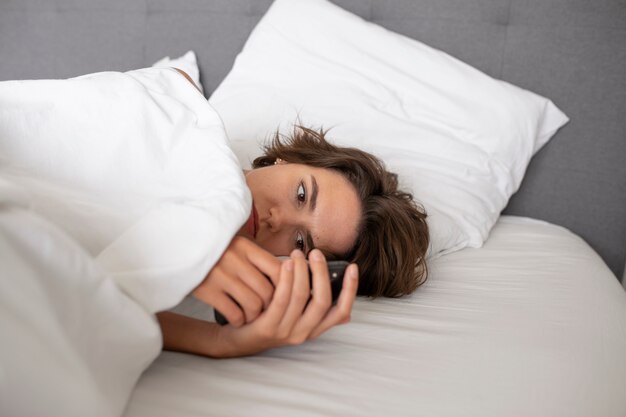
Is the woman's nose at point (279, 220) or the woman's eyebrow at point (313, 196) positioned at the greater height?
the woman's eyebrow at point (313, 196)

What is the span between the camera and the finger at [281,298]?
0.61 m

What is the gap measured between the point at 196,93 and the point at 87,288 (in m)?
0.52

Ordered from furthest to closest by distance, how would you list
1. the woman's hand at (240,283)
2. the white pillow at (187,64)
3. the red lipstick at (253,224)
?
the white pillow at (187,64) → the red lipstick at (253,224) → the woman's hand at (240,283)

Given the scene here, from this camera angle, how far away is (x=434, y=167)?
1296 mm

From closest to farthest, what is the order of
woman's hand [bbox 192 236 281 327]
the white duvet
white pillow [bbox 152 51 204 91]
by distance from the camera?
the white duvet, woman's hand [bbox 192 236 281 327], white pillow [bbox 152 51 204 91]

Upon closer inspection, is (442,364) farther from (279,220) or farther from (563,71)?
(563,71)

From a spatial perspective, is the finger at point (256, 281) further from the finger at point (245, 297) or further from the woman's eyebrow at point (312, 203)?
the woman's eyebrow at point (312, 203)

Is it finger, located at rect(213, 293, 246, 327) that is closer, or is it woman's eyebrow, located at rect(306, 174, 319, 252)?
finger, located at rect(213, 293, 246, 327)

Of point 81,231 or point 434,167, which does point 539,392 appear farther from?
point 434,167

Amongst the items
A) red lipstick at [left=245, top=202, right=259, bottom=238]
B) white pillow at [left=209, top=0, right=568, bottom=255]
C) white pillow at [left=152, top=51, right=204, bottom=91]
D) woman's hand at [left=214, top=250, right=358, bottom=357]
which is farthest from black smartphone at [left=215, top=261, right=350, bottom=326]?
white pillow at [left=152, top=51, right=204, bottom=91]

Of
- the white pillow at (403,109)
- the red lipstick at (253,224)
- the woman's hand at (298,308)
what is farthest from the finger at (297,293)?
the white pillow at (403,109)

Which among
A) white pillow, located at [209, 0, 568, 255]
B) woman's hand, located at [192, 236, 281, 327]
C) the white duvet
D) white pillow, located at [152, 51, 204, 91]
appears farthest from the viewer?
white pillow, located at [152, 51, 204, 91]

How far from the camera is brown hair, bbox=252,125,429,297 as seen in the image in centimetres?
98

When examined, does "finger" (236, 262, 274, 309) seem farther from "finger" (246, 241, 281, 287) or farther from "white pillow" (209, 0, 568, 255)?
"white pillow" (209, 0, 568, 255)
